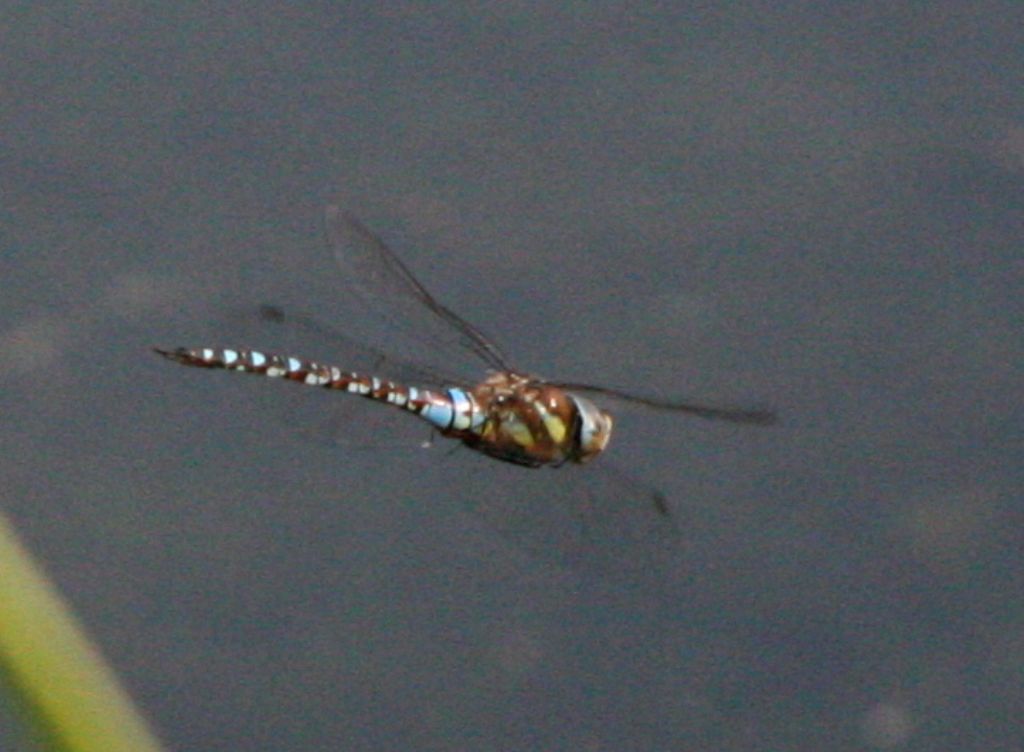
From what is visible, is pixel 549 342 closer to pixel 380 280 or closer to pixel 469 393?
pixel 469 393

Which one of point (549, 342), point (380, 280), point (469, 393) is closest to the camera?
point (380, 280)

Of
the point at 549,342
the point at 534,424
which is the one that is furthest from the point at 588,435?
the point at 549,342

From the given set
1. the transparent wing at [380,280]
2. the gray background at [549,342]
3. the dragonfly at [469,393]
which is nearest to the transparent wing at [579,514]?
the dragonfly at [469,393]

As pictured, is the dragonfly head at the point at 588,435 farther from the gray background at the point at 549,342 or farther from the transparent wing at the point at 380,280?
the gray background at the point at 549,342

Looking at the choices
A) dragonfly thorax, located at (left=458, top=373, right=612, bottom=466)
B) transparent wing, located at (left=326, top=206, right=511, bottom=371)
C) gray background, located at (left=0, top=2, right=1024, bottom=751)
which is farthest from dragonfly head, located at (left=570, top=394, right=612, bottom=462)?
gray background, located at (left=0, top=2, right=1024, bottom=751)

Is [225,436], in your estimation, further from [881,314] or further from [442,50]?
[881,314]

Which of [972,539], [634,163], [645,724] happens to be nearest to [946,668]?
[972,539]
